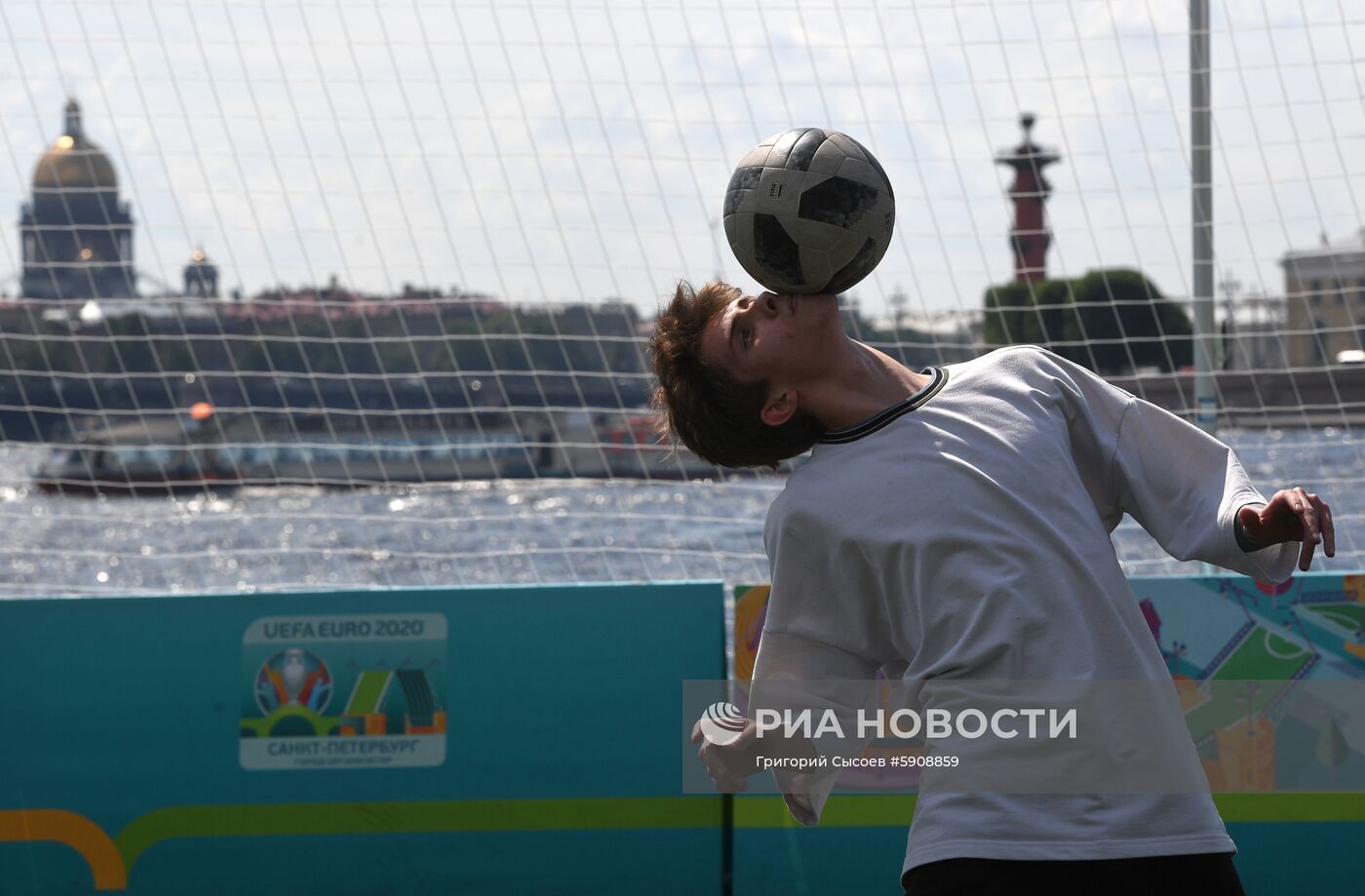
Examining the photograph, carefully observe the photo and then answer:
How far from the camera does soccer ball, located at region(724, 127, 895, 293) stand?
2.17 meters

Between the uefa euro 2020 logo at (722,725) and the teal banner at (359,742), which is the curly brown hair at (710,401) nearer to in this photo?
the uefa euro 2020 logo at (722,725)

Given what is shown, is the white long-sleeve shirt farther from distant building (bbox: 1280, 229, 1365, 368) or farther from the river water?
distant building (bbox: 1280, 229, 1365, 368)

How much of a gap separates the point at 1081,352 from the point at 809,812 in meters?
5.12

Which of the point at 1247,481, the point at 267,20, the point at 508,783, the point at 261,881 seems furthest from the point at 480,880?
the point at 267,20

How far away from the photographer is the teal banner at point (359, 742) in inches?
192

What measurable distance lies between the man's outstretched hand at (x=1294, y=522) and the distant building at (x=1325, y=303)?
17.4ft

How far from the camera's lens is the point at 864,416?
2129 millimetres

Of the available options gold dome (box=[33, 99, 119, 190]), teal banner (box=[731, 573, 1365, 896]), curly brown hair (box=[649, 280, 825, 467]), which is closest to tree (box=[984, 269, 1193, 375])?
teal banner (box=[731, 573, 1365, 896])

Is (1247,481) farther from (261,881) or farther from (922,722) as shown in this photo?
(261,881)

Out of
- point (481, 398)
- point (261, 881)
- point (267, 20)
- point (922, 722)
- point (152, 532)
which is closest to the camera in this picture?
point (922, 722)

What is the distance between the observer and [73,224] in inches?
277

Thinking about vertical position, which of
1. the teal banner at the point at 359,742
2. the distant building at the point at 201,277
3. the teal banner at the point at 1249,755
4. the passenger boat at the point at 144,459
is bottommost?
the teal banner at the point at 1249,755

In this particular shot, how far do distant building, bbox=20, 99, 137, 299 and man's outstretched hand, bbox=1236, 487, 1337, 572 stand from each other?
20.1ft

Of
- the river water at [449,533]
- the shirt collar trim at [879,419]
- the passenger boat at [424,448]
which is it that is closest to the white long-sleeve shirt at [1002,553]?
the shirt collar trim at [879,419]
